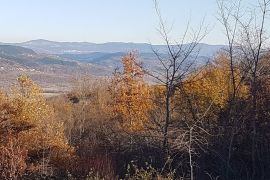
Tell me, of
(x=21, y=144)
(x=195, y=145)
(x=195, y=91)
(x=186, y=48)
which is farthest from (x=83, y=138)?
(x=186, y=48)

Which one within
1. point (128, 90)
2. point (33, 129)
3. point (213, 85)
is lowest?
point (33, 129)

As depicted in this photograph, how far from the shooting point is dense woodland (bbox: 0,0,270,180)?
1703 cm

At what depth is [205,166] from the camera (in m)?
18.9

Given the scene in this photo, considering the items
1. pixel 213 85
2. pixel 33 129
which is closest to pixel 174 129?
pixel 213 85

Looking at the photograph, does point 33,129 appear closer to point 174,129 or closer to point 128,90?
point 128,90

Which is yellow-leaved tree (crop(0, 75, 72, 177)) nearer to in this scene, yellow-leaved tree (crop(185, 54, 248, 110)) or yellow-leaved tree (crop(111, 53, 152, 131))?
yellow-leaved tree (crop(111, 53, 152, 131))

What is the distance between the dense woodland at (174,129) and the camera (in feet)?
55.9

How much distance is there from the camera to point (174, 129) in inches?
745

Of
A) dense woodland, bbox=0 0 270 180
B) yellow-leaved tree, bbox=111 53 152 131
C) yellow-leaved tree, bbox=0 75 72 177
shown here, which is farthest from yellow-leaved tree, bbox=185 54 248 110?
yellow-leaved tree, bbox=0 75 72 177

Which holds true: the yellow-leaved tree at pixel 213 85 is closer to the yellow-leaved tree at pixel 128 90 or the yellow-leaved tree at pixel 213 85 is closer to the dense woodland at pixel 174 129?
the dense woodland at pixel 174 129

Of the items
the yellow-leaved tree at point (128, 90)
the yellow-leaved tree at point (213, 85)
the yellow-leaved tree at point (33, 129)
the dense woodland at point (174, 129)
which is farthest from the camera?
the yellow-leaved tree at point (128, 90)

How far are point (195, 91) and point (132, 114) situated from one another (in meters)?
12.0

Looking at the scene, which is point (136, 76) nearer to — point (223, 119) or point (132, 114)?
point (132, 114)

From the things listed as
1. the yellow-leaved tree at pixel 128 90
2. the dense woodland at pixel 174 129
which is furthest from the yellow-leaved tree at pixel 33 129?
the yellow-leaved tree at pixel 128 90
